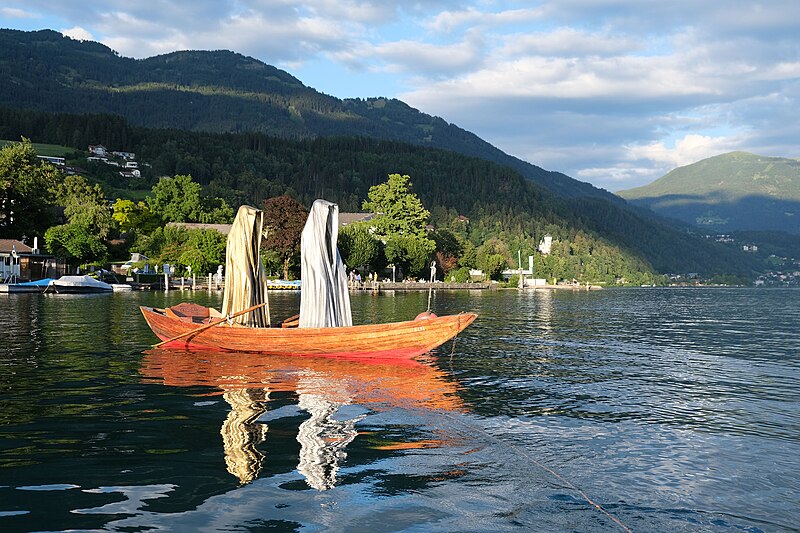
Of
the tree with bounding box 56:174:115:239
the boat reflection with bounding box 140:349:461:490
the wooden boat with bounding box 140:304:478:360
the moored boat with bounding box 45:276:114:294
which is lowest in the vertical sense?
the boat reflection with bounding box 140:349:461:490

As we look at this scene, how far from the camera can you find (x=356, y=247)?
433ft

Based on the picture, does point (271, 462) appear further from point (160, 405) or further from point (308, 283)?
point (308, 283)

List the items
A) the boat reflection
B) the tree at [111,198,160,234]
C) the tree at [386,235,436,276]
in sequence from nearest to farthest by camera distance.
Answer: the boat reflection < the tree at [386,235,436,276] < the tree at [111,198,160,234]

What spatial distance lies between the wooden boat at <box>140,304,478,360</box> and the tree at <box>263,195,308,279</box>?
95152 mm

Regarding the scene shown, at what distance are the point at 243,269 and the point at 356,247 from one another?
10134cm

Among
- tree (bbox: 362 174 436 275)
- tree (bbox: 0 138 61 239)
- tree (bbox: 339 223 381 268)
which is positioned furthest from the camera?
tree (bbox: 362 174 436 275)

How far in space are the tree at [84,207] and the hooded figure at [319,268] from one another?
95.9 meters

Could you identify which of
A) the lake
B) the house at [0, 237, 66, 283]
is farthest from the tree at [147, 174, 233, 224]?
the lake

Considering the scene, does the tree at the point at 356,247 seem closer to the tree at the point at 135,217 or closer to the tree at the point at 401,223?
the tree at the point at 401,223

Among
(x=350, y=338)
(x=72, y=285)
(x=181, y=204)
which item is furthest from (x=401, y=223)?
(x=350, y=338)

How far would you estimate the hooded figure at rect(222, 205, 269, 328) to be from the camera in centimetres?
3086

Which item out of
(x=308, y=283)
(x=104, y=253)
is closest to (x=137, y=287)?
(x=104, y=253)

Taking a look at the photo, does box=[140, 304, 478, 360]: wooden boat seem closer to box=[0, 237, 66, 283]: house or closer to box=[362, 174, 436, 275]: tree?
box=[0, 237, 66, 283]: house

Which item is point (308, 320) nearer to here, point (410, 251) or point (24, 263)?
point (24, 263)
